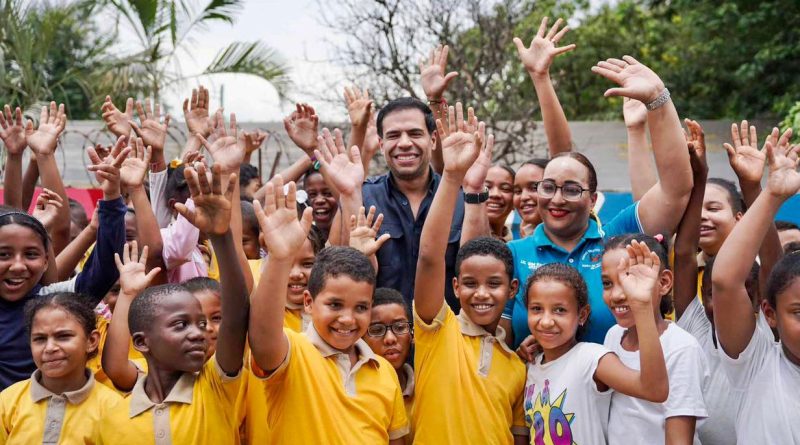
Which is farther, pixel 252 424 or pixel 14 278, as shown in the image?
pixel 14 278

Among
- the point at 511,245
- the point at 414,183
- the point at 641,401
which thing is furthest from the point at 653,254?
the point at 414,183

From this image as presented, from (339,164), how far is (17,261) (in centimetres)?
158

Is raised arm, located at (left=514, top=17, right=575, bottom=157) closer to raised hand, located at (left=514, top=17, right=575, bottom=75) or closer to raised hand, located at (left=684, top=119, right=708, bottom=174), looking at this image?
raised hand, located at (left=514, top=17, right=575, bottom=75)

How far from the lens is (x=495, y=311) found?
4238mm

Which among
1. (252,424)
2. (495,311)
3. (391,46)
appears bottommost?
(252,424)

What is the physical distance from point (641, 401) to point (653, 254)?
596 millimetres

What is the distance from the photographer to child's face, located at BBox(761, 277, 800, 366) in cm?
362

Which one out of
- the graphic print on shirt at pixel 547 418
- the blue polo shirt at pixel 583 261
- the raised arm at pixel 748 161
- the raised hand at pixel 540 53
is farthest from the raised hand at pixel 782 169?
the raised hand at pixel 540 53

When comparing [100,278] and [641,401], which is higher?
[100,278]

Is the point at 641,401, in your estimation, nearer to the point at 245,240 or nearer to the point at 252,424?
the point at 252,424

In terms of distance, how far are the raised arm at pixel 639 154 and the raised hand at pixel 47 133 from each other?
3045 millimetres

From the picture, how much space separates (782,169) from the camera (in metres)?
3.84

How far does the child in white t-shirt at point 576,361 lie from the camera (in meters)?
3.61

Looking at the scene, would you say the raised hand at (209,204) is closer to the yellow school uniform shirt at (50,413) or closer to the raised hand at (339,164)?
the yellow school uniform shirt at (50,413)
